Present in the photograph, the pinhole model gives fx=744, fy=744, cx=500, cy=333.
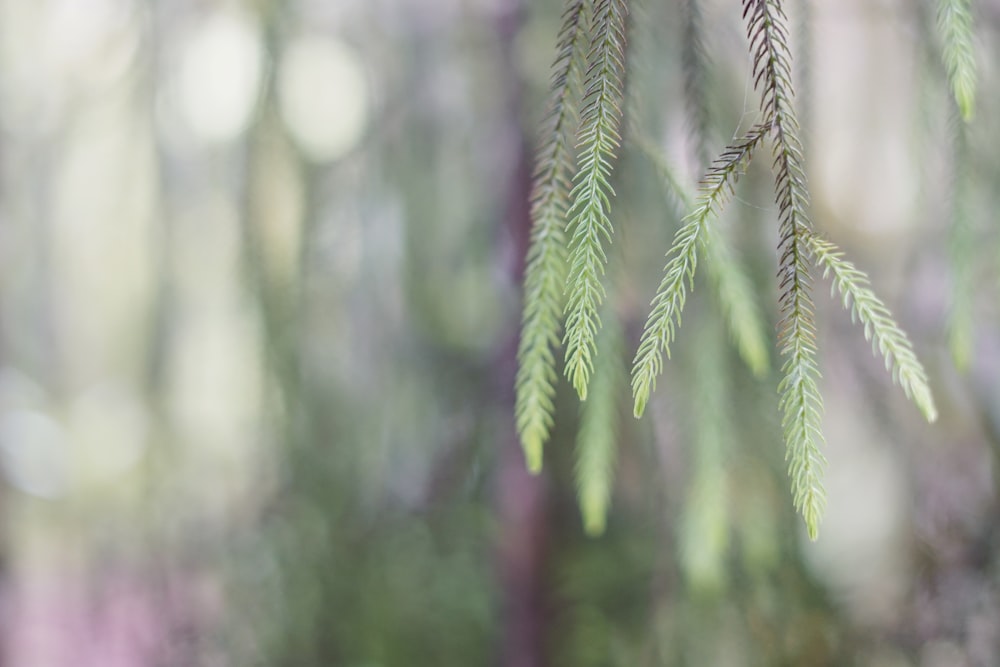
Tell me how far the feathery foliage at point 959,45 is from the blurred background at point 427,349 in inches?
11.6

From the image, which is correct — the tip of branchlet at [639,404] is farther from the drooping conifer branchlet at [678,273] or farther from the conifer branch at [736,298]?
the conifer branch at [736,298]

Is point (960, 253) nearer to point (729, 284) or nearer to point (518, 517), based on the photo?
A: point (729, 284)

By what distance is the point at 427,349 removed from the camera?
1.29m

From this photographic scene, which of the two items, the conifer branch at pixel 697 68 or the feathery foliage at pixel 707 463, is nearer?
the conifer branch at pixel 697 68

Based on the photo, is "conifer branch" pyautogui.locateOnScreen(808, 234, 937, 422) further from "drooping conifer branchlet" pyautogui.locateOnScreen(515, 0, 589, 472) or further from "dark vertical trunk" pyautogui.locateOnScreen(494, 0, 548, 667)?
"dark vertical trunk" pyautogui.locateOnScreen(494, 0, 548, 667)

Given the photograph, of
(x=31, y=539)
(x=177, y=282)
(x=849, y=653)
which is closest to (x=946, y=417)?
(x=849, y=653)

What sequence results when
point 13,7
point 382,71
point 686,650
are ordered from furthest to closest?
point 382,71 < point 13,7 < point 686,650

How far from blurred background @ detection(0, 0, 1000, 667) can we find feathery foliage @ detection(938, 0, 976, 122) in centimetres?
30

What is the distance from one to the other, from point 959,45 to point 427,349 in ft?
3.11

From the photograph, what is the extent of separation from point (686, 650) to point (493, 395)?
1.57 feet

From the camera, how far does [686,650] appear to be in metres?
0.95

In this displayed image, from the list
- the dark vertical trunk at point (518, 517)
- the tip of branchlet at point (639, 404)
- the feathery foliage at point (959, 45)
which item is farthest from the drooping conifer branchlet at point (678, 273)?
the dark vertical trunk at point (518, 517)

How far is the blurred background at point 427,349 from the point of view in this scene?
3.13 feet

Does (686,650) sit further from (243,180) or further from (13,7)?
(13,7)
